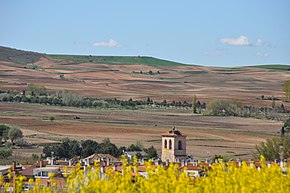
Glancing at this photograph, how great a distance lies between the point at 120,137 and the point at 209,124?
2046 cm

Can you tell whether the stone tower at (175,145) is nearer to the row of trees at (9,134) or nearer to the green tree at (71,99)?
the row of trees at (9,134)

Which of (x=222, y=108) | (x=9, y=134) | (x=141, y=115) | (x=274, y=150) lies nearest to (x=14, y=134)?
(x=9, y=134)

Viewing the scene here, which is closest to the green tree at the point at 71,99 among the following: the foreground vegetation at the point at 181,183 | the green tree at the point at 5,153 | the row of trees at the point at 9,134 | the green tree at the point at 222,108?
the green tree at the point at 222,108

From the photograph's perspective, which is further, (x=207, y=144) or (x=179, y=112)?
(x=179, y=112)

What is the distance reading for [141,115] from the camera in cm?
13175

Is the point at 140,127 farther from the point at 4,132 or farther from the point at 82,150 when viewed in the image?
the point at 82,150

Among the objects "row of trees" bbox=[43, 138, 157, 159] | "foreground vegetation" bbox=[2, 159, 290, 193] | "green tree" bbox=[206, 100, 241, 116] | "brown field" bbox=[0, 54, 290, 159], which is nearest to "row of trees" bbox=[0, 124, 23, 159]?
"brown field" bbox=[0, 54, 290, 159]

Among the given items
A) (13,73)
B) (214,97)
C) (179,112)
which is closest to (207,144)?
(179,112)

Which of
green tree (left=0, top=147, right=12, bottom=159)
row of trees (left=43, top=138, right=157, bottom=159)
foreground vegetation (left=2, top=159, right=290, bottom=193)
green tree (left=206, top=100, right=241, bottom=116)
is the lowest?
green tree (left=0, top=147, right=12, bottom=159)

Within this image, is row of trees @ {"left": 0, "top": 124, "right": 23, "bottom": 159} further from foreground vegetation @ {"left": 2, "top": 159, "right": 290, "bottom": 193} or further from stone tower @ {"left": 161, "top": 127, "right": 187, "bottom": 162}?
foreground vegetation @ {"left": 2, "top": 159, "right": 290, "bottom": 193}

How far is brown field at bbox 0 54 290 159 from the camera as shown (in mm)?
100312

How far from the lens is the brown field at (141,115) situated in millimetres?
100312

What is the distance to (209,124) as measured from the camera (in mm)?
119500

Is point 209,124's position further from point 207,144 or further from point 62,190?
point 62,190
